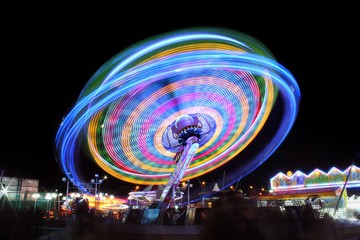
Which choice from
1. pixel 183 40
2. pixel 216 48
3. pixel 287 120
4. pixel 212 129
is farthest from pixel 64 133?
pixel 287 120

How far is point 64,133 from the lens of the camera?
1753cm

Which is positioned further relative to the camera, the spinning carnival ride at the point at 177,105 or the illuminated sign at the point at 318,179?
the illuminated sign at the point at 318,179

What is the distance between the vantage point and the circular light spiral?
16.0 m

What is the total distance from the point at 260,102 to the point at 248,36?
4541 millimetres

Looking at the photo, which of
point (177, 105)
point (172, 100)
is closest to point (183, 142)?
point (177, 105)

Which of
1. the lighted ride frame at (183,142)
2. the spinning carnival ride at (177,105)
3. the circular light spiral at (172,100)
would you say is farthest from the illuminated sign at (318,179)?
the lighted ride frame at (183,142)

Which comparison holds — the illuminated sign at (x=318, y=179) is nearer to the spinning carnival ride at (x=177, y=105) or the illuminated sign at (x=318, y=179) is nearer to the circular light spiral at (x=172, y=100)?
the spinning carnival ride at (x=177, y=105)

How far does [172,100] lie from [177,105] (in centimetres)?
99

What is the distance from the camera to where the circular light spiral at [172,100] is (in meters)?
16.0

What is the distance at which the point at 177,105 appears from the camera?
70.9ft

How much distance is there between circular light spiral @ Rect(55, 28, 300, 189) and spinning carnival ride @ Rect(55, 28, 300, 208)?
52mm

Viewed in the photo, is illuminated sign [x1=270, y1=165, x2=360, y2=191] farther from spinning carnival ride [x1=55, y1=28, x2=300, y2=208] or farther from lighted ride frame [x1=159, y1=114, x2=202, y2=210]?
lighted ride frame [x1=159, y1=114, x2=202, y2=210]

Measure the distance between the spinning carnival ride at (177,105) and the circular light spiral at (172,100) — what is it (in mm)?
52

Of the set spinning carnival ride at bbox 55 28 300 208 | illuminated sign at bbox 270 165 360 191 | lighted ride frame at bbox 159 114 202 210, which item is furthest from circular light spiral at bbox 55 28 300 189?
illuminated sign at bbox 270 165 360 191
